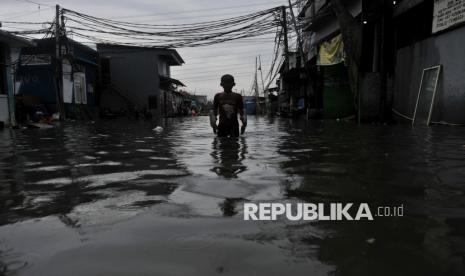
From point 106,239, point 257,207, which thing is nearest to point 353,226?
Answer: point 257,207

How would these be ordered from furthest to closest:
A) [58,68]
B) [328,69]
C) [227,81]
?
[58,68], [328,69], [227,81]

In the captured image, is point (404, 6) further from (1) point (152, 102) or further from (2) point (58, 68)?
(1) point (152, 102)

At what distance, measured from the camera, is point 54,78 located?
2892cm

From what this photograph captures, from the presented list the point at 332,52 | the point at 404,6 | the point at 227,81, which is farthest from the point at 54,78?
the point at 227,81

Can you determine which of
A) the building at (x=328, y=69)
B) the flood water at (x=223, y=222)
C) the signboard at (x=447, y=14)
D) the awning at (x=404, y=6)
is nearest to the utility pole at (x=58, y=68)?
the building at (x=328, y=69)

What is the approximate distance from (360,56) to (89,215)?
14.3 metres

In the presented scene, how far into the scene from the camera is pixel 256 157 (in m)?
5.87

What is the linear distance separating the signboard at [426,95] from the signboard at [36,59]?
25.3 metres

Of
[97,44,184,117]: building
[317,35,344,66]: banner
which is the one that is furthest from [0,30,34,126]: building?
[97,44,184,117]: building

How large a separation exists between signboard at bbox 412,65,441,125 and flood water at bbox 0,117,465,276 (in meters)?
8.58

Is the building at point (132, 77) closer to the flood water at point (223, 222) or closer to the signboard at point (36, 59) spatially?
the signboard at point (36, 59)

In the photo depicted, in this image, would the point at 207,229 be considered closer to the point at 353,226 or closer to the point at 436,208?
the point at 353,226

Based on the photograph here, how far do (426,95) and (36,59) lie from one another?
26.5 m

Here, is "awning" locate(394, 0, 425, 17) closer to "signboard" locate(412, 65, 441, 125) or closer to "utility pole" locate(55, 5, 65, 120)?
"signboard" locate(412, 65, 441, 125)
